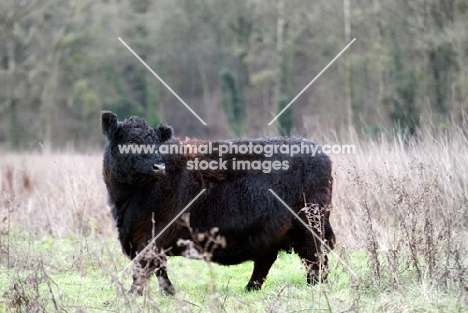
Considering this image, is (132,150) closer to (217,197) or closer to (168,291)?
(217,197)

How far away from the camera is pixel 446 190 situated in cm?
910

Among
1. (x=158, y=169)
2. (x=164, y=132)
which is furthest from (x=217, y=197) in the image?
(x=164, y=132)

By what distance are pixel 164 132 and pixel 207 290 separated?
76.6 inches

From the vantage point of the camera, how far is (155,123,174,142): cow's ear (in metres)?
7.55

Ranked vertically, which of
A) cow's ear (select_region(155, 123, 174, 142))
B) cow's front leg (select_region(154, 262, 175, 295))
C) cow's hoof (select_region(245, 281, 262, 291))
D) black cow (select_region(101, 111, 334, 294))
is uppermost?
cow's ear (select_region(155, 123, 174, 142))

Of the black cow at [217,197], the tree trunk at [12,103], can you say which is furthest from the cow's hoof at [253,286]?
the tree trunk at [12,103]

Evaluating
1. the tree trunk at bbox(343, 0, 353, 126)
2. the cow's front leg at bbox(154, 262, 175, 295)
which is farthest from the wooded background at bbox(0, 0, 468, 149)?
the cow's front leg at bbox(154, 262, 175, 295)

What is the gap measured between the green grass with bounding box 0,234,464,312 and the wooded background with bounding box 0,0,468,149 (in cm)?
1639

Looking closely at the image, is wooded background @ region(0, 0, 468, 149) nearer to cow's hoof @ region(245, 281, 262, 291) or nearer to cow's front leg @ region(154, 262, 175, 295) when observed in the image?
cow's hoof @ region(245, 281, 262, 291)

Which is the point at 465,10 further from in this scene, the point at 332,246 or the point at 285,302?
the point at 285,302

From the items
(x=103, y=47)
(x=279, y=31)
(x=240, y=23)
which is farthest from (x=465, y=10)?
(x=103, y=47)

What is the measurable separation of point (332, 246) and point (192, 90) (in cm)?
3343

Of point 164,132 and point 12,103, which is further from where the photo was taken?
point 12,103

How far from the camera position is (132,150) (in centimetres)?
728
